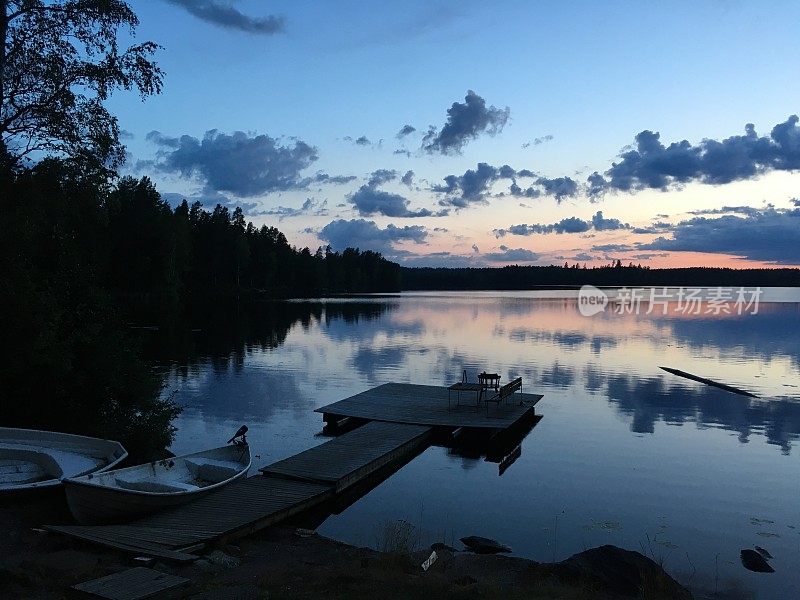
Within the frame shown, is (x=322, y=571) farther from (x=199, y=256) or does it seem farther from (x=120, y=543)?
(x=199, y=256)

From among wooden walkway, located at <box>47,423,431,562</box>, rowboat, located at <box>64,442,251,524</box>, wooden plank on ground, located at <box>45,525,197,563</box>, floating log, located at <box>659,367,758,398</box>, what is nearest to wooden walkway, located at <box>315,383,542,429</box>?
wooden walkway, located at <box>47,423,431,562</box>

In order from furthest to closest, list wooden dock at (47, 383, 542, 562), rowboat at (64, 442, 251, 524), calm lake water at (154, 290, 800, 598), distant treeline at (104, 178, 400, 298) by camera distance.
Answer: distant treeline at (104, 178, 400, 298)
calm lake water at (154, 290, 800, 598)
rowboat at (64, 442, 251, 524)
wooden dock at (47, 383, 542, 562)

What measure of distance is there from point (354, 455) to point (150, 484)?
6.35 meters

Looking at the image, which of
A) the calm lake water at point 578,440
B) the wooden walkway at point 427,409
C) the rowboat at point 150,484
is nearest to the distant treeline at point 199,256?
the calm lake water at point 578,440

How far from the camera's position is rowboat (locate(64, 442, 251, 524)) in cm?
1227

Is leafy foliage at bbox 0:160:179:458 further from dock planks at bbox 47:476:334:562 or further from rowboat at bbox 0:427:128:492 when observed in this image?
dock planks at bbox 47:476:334:562

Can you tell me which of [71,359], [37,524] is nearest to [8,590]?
[37,524]

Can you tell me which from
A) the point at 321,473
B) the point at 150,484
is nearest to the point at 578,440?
the point at 321,473

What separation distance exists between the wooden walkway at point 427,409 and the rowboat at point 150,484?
868cm

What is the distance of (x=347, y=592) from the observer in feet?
29.2

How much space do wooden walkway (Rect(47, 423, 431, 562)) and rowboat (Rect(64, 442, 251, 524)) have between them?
267 millimetres

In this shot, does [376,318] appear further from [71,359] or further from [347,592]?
[347,592]

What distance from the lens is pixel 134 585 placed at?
8.89m

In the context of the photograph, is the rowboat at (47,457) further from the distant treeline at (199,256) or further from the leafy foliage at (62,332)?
the distant treeline at (199,256)
